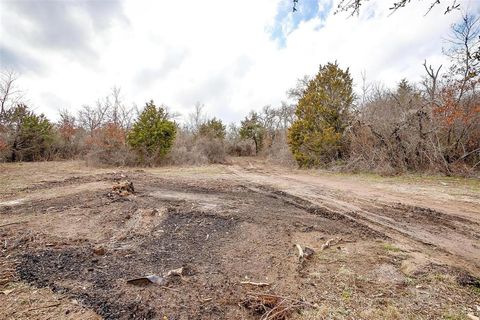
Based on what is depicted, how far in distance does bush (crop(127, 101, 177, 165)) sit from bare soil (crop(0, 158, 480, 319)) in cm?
1088

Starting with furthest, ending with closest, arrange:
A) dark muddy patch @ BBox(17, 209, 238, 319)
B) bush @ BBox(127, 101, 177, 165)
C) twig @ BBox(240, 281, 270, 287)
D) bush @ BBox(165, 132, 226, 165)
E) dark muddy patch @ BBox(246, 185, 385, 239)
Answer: bush @ BBox(165, 132, 226, 165)
bush @ BBox(127, 101, 177, 165)
dark muddy patch @ BBox(246, 185, 385, 239)
twig @ BBox(240, 281, 270, 287)
dark muddy patch @ BBox(17, 209, 238, 319)

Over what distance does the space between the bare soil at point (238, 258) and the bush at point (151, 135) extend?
1088cm

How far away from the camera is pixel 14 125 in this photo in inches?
746

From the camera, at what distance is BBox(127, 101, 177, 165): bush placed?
17.0 meters

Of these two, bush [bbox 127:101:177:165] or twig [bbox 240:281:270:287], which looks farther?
bush [bbox 127:101:177:165]

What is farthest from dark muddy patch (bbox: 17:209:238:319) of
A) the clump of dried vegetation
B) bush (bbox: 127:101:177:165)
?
bush (bbox: 127:101:177:165)

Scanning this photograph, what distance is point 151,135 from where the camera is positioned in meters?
17.3

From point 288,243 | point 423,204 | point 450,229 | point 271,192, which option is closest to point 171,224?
point 288,243

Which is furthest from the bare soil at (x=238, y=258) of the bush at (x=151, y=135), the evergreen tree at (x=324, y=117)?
the bush at (x=151, y=135)

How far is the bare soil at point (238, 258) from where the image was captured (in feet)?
7.45

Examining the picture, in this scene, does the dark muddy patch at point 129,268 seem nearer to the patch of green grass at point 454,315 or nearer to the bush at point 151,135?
the patch of green grass at point 454,315

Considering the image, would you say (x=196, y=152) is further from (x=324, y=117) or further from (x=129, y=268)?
(x=129, y=268)

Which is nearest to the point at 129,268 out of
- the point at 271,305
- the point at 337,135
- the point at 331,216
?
the point at 271,305

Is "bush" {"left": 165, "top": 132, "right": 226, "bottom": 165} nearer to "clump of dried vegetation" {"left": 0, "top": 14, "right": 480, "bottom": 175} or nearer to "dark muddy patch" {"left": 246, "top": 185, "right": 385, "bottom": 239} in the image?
"clump of dried vegetation" {"left": 0, "top": 14, "right": 480, "bottom": 175}
